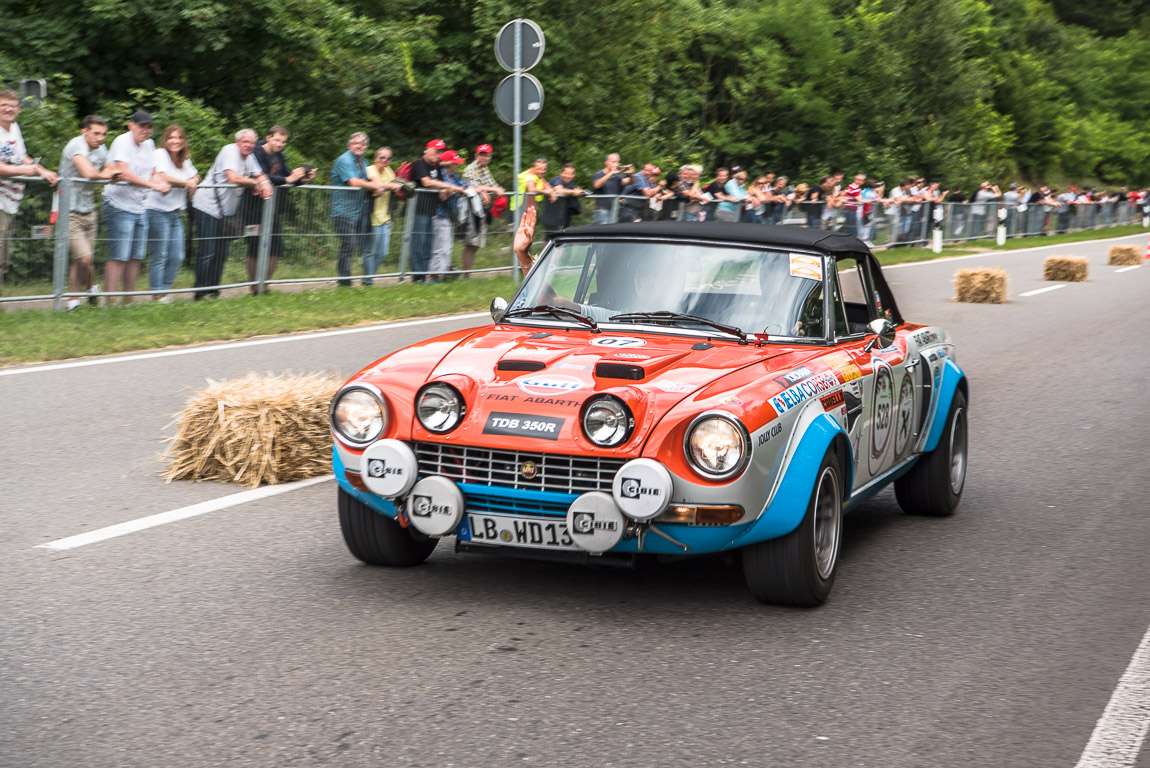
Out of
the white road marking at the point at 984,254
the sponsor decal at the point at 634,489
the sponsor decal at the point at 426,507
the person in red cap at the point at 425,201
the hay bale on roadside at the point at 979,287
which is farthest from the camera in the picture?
the white road marking at the point at 984,254

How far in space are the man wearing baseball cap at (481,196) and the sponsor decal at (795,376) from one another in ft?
45.0

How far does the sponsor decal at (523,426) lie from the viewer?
5.06m

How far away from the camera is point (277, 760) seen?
3.76 metres

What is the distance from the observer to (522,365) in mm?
5441

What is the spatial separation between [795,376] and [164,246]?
33.6 ft

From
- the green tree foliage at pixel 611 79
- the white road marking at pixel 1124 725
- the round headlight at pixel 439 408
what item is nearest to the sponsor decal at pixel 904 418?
the white road marking at pixel 1124 725

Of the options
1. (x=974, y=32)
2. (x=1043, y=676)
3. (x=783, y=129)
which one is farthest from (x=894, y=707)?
(x=974, y=32)

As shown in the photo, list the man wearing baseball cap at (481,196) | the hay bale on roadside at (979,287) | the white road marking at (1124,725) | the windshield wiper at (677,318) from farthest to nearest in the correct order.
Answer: the hay bale on roadside at (979,287)
the man wearing baseball cap at (481,196)
the windshield wiper at (677,318)
the white road marking at (1124,725)

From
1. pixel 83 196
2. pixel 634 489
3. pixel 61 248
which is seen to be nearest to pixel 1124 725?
pixel 634 489

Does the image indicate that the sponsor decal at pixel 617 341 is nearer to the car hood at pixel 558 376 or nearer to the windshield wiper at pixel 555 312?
the car hood at pixel 558 376

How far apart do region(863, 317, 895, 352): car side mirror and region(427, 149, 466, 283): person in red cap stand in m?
11.8

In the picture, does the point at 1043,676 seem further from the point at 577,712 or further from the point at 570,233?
the point at 570,233

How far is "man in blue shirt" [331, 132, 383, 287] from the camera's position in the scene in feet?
54.5

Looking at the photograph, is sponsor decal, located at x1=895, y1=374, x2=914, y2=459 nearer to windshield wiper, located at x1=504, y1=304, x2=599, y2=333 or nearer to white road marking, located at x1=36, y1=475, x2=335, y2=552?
windshield wiper, located at x1=504, y1=304, x2=599, y2=333
